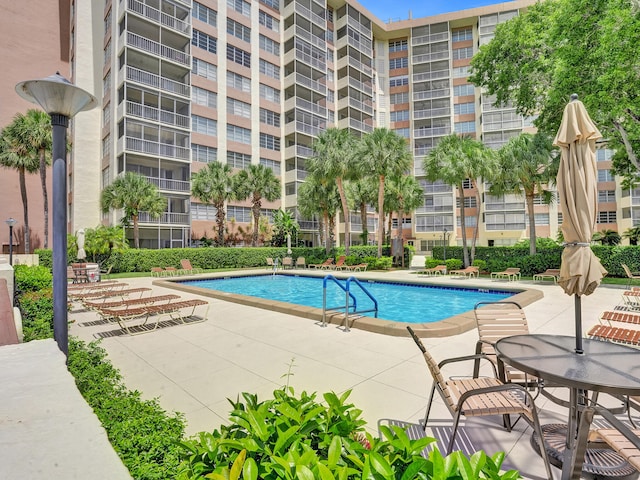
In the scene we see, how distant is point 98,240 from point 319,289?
15082 mm

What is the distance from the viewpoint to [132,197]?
25219 mm

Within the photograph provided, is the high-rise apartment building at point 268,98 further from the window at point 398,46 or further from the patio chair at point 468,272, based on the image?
the patio chair at point 468,272

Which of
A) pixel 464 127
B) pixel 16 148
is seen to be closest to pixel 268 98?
pixel 16 148

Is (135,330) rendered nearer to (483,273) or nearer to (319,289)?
(319,289)

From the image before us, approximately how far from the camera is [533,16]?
1884cm

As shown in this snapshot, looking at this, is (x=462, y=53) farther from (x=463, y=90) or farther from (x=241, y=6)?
(x=241, y=6)

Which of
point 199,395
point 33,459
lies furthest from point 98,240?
point 33,459

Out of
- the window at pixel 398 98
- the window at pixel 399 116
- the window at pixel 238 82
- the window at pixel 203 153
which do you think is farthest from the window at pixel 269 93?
the window at pixel 398 98

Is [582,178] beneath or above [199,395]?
above

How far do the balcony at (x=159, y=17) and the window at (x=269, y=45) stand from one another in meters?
9.20

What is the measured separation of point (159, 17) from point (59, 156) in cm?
3270

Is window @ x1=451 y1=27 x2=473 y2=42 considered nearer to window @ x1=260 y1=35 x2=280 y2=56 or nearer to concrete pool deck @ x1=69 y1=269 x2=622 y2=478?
window @ x1=260 y1=35 x2=280 y2=56

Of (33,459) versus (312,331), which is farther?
(312,331)

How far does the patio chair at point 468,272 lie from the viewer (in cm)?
1989
